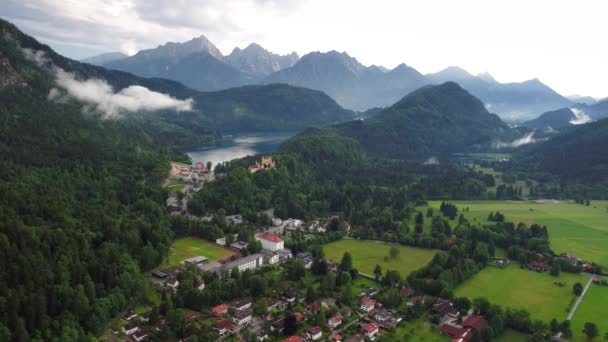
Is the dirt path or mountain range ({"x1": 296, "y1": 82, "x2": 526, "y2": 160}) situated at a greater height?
mountain range ({"x1": 296, "y1": 82, "x2": 526, "y2": 160})

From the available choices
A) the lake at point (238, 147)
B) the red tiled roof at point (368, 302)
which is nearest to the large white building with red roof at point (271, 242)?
the red tiled roof at point (368, 302)

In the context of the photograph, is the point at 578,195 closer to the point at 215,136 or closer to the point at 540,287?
the point at 540,287

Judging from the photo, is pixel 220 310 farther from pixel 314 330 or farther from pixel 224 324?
pixel 314 330

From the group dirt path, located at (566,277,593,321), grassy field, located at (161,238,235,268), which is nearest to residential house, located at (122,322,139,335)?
grassy field, located at (161,238,235,268)

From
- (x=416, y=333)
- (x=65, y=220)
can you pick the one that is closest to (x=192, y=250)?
(x=65, y=220)

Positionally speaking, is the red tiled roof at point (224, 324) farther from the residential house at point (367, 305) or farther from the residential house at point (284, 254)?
the residential house at point (284, 254)

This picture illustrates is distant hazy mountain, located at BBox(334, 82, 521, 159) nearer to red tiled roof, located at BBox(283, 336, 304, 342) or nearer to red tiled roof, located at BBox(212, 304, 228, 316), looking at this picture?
red tiled roof, located at BBox(212, 304, 228, 316)
